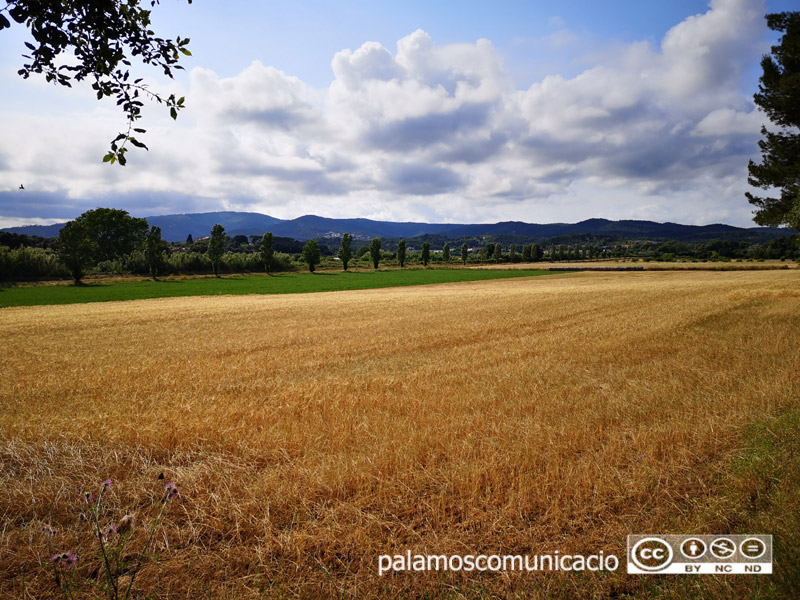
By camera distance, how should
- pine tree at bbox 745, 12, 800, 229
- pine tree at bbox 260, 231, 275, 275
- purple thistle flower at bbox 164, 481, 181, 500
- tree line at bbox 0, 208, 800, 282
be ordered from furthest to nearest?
1. pine tree at bbox 260, 231, 275, 275
2. tree line at bbox 0, 208, 800, 282
3. pine tree at bbox 745, 12, 800, 229
4. purple thistle flower at bbox 164, 481, 181, 500

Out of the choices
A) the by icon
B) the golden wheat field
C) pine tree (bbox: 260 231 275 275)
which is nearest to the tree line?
pine tree (bbox: 260 231 275 275)

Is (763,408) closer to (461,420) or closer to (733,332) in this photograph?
(461,420)

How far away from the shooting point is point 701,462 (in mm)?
4934

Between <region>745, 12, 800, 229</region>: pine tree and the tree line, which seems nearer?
<region>745, 12, 800, 229</region>: pine tree

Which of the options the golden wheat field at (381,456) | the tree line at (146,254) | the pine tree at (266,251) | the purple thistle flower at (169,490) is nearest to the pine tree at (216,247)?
the tree line at (146,254)

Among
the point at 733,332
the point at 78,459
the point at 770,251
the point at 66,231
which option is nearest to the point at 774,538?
the point at 78,459

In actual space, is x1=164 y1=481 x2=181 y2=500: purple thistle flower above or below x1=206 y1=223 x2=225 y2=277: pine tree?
below

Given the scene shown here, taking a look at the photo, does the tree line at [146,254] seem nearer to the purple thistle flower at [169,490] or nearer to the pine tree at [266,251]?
the pine tree at [266,251]

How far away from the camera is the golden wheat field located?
334cm

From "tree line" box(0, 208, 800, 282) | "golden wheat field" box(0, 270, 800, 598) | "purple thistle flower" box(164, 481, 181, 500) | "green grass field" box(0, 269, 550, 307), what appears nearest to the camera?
"purple thistle flower" box(164, 481, 181, 500)

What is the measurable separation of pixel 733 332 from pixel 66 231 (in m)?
100

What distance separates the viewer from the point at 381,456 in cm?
499

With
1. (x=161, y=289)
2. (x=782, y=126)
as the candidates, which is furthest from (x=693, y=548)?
(x=161, y=289)

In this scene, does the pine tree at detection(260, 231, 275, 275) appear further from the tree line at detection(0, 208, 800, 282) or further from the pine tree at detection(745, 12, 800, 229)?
the pine tree at detection(745, 12, 800, 229)
